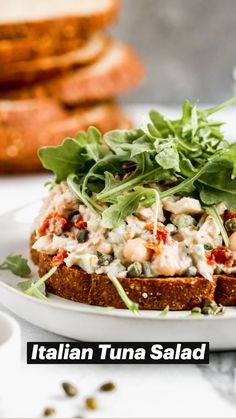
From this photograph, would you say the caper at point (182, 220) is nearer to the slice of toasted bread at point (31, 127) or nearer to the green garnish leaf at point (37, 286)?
the green garnish leaf at point (37, 286)

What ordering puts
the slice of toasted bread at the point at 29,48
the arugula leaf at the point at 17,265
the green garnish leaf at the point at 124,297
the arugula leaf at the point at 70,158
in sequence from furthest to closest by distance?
the slice of toasted bread at the point at 29,48 → the arugula leaf at the point at 70,158 → the arugula leaf at the point at 17,265 → the green garnish leaf at the point at 124,297

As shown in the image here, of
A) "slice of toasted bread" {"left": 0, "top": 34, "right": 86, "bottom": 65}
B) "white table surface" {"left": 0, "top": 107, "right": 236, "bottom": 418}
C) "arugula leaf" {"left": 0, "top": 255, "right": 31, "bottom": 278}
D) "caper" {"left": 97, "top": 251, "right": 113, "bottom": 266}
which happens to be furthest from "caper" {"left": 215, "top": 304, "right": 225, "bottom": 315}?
"slice of toasted bread" {"left": 0, "top": 34, "right": 86, "bottom": 65}

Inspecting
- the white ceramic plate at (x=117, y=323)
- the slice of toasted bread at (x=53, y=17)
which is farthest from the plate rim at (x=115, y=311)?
the slice of toasted bread at (x=53, y=17)

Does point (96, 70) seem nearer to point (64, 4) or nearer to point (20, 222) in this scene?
point (64, 4)

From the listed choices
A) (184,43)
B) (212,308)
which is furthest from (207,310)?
(184,43)

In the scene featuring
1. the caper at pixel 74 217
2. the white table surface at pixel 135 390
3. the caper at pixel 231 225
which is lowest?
the white table surface at pixel 135 390

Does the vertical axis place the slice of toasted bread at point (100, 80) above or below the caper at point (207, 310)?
above

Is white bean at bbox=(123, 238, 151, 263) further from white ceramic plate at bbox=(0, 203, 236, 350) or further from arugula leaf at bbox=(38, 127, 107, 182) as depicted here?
arugula leaf at bbox=(38, 127, 107, 182)
